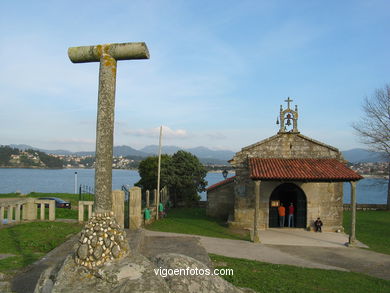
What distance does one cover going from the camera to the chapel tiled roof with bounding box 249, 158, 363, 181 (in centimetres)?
1598

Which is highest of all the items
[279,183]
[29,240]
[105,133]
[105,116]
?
[105,116]

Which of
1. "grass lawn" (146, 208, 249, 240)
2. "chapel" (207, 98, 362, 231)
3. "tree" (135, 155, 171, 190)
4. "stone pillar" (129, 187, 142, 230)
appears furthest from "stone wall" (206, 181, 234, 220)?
"tree" (135, 155, 171, 190)

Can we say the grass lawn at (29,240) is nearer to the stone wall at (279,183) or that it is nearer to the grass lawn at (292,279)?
the grass lawn at (292,279)

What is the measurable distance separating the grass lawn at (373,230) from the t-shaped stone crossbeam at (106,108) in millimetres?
13507

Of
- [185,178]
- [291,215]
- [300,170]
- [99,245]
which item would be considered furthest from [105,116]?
[185,178]

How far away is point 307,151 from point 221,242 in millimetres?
8292

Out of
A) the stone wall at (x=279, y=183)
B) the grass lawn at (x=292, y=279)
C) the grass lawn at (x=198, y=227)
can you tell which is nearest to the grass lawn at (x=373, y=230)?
the stone wall at (x=279, y=183)

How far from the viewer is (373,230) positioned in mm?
19000

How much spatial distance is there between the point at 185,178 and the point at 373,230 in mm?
15682

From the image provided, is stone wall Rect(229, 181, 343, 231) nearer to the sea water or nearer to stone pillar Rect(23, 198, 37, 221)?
stone pillar Rect(23, 198, 37, 221)

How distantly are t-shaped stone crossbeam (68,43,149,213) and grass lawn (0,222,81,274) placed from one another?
15.6ft

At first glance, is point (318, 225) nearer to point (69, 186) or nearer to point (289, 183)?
point (289, 183)

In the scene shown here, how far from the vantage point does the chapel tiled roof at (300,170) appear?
52.4ft

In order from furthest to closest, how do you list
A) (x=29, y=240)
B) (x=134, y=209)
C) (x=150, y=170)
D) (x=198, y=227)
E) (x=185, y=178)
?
(x=150, y=170)
(x=185, y=178)
(x=198, y=227)
(x=134, y=209)
(x=29, y=240)
